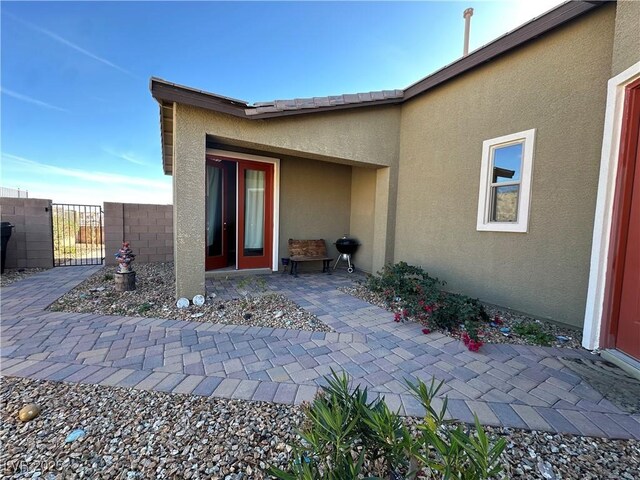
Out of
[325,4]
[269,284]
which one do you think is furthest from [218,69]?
[269,284]

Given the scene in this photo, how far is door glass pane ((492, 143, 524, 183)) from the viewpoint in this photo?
152 inches

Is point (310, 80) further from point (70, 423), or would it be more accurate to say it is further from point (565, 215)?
point (70, 423)

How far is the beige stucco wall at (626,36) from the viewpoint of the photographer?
2.48 m

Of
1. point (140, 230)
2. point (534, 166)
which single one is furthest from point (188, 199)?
point (534, 166)

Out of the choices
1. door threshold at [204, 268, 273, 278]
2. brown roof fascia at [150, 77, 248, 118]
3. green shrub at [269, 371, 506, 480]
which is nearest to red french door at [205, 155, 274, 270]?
door threshold at [204, 268, 273, 278]

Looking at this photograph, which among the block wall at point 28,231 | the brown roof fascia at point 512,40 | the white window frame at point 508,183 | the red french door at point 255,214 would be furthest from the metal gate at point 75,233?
the white window frame at point 508,183

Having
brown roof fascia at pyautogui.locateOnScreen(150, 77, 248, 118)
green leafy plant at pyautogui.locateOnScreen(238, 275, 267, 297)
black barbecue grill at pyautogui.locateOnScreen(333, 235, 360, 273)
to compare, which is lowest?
green leafy plant at pyautogui.locateOnScreen(238, 275, 267, 297)

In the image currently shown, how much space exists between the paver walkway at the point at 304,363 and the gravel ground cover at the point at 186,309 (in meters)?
0.18

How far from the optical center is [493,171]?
13.6 ft

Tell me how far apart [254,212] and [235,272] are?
1.47 metres

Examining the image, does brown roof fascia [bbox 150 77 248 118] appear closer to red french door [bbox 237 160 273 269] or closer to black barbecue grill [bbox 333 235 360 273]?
red french door [bbox 237 160 273 269]

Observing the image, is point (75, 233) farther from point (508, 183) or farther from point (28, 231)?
point (508, 183)

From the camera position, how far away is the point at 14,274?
5.77 metres

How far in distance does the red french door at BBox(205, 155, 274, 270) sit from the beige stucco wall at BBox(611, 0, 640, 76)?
215 inches
